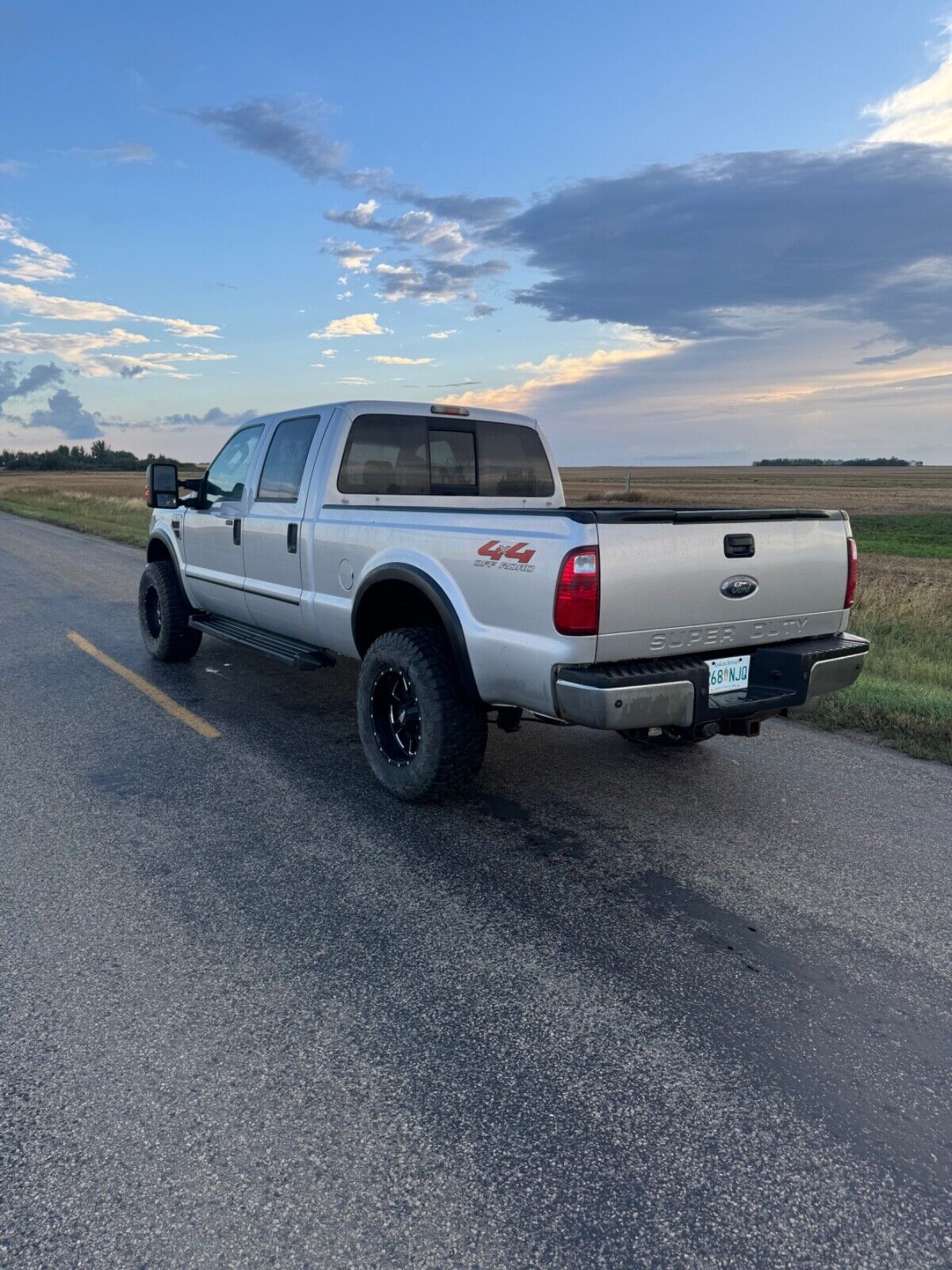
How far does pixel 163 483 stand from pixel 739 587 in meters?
4.58

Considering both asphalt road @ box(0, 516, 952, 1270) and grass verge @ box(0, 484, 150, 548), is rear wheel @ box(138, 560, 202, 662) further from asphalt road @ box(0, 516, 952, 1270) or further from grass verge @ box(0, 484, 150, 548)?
grass verge @ box(0, 484, 150, 548)

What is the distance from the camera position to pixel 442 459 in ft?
18.9

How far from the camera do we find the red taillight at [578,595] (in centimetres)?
355

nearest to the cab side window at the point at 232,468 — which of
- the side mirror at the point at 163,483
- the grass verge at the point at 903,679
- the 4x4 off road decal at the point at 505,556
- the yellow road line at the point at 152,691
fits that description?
the side mirror at the point at 163,483

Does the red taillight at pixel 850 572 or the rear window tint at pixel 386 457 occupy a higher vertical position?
the rear window tint at pixel 386 457

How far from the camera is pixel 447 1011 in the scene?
2.83 metres

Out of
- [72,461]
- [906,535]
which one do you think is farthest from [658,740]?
[72,461]

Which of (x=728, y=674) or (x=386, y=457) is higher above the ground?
(x=386, y=457)

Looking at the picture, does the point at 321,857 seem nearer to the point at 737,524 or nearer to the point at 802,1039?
the point at 802,1039

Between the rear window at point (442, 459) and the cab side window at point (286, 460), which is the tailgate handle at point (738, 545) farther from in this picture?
the cab side window at point (286, 460)

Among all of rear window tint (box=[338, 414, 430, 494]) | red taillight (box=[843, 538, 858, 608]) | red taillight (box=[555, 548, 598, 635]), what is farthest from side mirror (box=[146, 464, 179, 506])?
red taillight (box=[843, 538, 858, 608])

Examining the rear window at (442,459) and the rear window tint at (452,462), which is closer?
the rear window at (442,459)

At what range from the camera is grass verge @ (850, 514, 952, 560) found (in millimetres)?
24312

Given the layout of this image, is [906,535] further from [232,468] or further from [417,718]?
Answer: [417,718]
